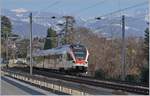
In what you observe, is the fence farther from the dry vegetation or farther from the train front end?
the dry vegetation

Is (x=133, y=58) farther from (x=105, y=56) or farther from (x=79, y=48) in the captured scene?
(x=79, y=48)

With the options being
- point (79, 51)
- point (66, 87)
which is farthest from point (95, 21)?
point (66, 87)

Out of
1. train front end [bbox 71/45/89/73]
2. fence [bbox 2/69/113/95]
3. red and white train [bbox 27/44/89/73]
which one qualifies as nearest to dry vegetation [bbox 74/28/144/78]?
red and white train [bbox 27/44/89/73]

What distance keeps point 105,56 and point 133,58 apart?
5420 mm

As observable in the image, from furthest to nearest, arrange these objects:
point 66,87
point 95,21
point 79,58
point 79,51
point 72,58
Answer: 1. point 95,21
2. point 79,51
3. point 79,58
4. point 72,58
5. point 66,87

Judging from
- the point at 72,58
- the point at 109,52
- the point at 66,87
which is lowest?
the point at 66,87

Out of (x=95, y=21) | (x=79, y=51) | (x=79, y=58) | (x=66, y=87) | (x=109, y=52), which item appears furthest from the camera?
(x=109, y=52)

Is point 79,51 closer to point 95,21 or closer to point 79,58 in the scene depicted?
point 79,58

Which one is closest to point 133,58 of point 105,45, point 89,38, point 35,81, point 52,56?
point 105,45

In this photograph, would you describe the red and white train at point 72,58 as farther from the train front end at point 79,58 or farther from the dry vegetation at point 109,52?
the dry vegetation at point 109,52

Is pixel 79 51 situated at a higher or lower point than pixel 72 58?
higher

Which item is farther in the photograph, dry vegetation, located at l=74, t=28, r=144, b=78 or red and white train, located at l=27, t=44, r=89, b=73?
dry vegetation, located at l=74, t=28, r=144, b=78

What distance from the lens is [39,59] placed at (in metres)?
74.6

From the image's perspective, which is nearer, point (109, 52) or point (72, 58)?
point (72, 58)
